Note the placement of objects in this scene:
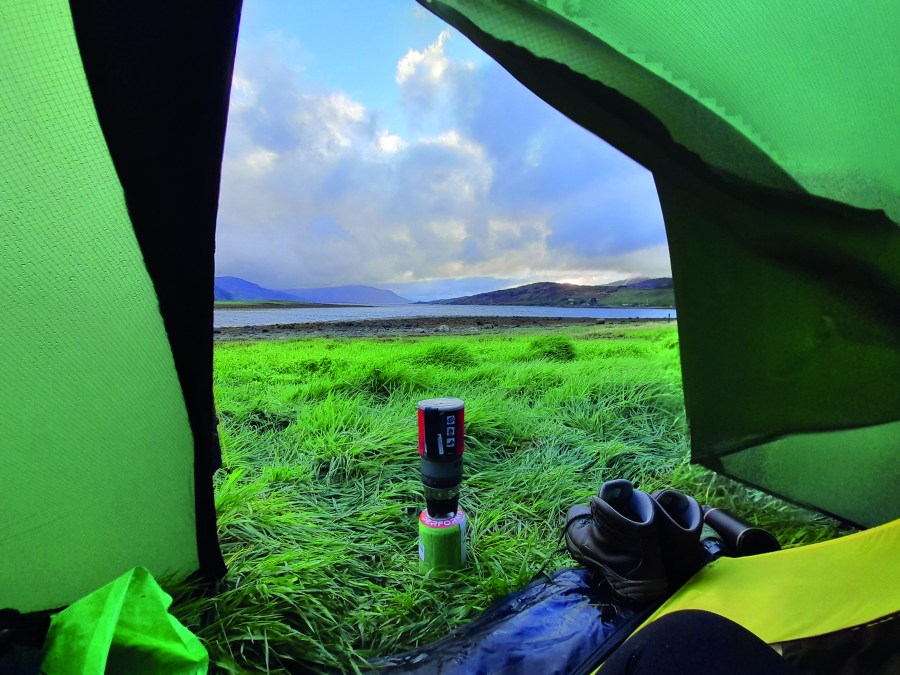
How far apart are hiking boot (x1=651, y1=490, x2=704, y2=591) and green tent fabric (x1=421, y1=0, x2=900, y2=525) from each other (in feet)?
1.99

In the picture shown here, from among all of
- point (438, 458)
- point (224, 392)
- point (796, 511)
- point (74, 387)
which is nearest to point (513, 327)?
point (224, 392)

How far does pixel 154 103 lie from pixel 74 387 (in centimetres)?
61

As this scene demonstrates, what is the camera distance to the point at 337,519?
163 cm

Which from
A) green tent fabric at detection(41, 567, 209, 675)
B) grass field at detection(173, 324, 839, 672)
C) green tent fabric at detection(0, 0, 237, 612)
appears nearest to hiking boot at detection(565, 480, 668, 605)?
grass field at detection(173, 324, 839, 672)

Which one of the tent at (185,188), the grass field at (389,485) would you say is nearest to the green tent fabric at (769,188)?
the tent at (185,188)

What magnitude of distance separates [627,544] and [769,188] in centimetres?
100

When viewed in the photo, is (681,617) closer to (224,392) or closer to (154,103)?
(154,103)

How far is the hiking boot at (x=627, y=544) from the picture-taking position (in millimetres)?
1107

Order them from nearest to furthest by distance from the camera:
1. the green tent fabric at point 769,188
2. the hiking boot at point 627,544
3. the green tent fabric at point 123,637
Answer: the green tent fabric at point 123,637 < the green tent fabric at point 769,188 < the hiking boot at point 627,544

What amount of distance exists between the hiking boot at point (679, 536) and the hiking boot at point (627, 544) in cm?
4

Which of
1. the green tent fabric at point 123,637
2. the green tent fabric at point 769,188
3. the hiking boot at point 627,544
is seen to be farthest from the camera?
the hiking boot at point 627,544

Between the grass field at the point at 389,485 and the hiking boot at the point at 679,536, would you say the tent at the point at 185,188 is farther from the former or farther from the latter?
the hiking boot at the point at 679,536

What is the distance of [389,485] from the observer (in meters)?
1.86

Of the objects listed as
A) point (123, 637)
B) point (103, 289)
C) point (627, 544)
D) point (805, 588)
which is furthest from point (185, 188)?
point (805, 588)
